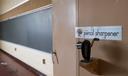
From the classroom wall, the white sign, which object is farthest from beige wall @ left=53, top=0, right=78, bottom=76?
the classroom wall

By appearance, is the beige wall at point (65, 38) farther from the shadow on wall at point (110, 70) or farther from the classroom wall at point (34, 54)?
the classroom wall at point (34, 54)

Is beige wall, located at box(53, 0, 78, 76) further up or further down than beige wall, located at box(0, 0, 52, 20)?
further down

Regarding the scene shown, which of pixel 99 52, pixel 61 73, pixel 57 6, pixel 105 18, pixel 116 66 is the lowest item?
pixel 61 73

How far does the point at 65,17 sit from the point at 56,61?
0.71 m

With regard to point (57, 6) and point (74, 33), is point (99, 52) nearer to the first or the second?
point (74, 33)

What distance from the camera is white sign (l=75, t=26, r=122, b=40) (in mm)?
1562

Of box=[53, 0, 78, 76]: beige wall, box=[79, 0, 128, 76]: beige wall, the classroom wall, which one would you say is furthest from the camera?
the classroom wall

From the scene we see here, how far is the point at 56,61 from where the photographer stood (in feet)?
8.66

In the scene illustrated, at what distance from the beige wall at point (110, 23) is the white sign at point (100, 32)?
39 mm

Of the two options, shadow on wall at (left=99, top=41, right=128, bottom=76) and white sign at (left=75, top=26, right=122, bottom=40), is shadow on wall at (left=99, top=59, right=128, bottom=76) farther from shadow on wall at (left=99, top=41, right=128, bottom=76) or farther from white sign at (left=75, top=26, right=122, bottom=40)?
white sign at (left=75, top=26, right=122, bottom=40)

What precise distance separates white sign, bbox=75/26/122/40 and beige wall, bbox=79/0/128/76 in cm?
4

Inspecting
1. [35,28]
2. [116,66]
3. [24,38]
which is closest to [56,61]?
[116,66]

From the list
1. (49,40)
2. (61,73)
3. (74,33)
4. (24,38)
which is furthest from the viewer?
(24,38)

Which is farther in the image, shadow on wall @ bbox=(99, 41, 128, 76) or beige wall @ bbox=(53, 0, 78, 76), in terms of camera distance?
beige wall @ bbox=(53, 0, 78, 76)
